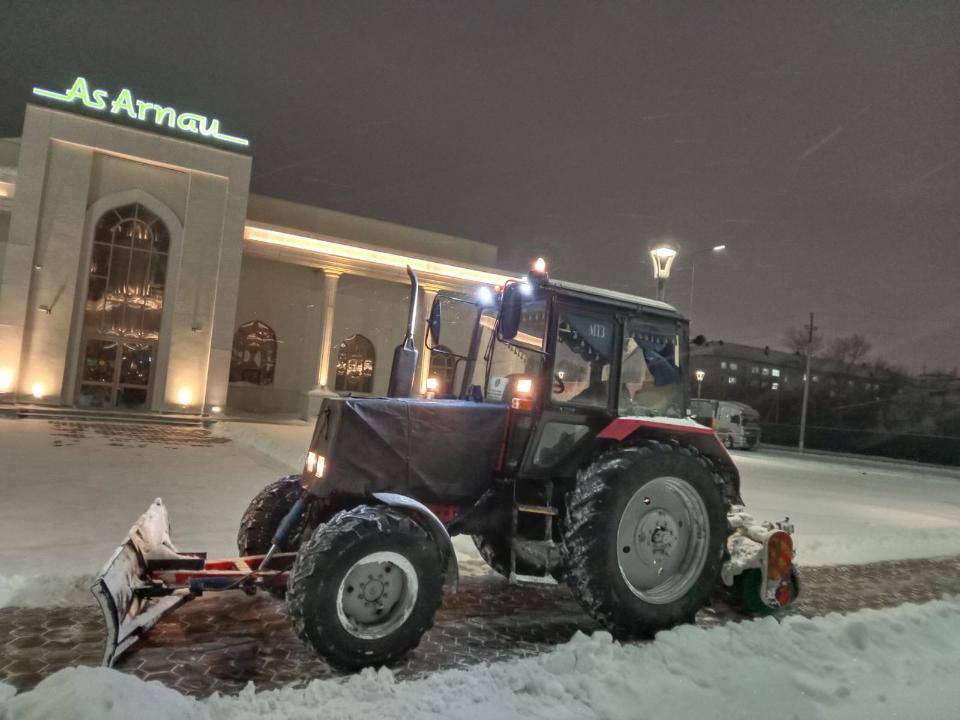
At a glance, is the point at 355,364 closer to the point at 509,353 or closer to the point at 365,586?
the point at 509,353

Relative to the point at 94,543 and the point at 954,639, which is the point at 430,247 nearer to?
the point at 94,543

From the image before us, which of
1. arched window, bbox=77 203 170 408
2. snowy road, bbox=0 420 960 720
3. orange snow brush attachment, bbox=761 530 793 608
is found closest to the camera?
snowy road, bbox=0 420 960 720

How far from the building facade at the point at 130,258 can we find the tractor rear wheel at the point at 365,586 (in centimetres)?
1971

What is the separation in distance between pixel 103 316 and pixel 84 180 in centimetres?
427

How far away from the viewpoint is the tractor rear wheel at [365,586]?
363 cm

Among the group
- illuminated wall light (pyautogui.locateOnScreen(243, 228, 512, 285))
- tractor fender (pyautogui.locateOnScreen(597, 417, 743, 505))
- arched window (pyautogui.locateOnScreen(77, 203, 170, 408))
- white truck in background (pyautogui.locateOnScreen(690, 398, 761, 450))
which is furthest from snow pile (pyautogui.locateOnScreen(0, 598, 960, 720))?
white truck in background (pyautogui.locateOnScreen(690, 398, 761, 450))

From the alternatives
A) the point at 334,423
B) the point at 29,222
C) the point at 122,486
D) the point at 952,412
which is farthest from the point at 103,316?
the point at 952,412

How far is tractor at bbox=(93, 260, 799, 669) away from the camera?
152 inches

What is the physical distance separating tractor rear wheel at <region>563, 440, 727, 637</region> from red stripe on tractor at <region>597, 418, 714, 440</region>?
0.38 feet

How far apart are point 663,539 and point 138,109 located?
2267 centimetres

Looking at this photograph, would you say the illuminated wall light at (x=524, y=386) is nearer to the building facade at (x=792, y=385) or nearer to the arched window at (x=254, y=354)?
the arched window at (x=254, y=354)

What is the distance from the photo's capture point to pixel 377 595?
3.90 meters

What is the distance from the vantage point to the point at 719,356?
72.2 metres

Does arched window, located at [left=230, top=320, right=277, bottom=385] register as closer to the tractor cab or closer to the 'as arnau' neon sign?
the 'as arnau' neon sign
